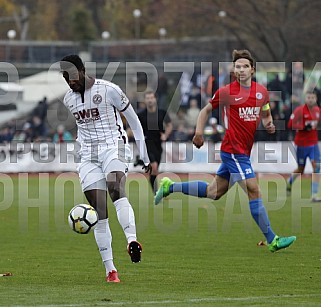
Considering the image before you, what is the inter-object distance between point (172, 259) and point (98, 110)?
2543 millimetres

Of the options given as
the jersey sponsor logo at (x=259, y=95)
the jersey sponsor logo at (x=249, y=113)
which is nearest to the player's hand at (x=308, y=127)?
the jersey sponsor logo at (x=249, y=113)

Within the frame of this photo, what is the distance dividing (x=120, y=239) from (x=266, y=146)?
14429mm

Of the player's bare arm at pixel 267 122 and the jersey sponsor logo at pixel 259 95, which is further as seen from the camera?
the player's bare arm at pixel 267 122

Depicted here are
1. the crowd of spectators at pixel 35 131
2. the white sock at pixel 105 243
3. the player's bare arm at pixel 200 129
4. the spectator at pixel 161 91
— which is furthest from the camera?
the crowd of spectators at pixel 35 131

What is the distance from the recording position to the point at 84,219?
1045 cm

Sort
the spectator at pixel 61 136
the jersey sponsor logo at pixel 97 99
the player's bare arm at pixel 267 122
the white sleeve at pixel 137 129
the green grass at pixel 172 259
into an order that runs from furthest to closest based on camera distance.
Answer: the spectator at pixel 61 136
the player's bare arm at pixel 267 122
the white sleeve at pixel 137 129
the jersey sponsor logo at pixel 97 99
the green grass at pixel 172 259

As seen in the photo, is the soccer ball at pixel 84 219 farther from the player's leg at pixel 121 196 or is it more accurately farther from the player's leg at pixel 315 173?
the player's leg at pixel 315 173

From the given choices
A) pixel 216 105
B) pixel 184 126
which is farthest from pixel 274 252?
pixel 184 126

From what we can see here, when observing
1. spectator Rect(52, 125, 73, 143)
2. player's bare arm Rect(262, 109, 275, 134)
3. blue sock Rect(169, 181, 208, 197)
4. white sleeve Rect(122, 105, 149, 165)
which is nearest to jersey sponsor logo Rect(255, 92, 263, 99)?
player's bare arm Rect(262, 109, 275, 134)

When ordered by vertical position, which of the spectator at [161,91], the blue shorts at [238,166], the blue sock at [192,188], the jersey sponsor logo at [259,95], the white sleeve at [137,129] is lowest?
the blue sock at [192,188]

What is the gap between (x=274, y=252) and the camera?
43.0ft

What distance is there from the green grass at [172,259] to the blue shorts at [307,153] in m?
1.02

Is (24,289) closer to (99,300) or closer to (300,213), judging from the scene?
(99,300)

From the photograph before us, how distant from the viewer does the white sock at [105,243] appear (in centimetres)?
1055
